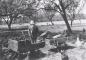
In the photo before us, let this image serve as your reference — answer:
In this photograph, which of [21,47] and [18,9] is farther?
[18,9]

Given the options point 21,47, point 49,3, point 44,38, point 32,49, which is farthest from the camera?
point 49,3

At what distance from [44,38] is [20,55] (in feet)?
13.3

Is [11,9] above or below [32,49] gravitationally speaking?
above

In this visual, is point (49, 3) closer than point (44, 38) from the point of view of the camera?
No

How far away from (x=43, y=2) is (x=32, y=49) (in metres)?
12.2

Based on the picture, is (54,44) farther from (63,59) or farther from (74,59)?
(63,59)

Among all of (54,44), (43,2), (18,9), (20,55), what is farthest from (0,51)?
(43,2)

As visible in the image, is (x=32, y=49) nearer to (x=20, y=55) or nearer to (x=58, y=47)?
(x=20, y=55)

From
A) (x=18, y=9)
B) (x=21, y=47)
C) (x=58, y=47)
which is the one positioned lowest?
(x=58, y=47)

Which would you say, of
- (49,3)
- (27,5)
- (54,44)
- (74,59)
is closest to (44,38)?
(54,44)

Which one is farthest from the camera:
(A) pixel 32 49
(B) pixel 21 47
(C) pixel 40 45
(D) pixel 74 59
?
(C) pixel 40 45

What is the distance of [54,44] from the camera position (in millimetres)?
10680

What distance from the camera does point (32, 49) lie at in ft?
29.8

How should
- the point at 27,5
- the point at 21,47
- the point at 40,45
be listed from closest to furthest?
1. the point at 21,47
2. the point at 40,45
3. the point at 27,5
